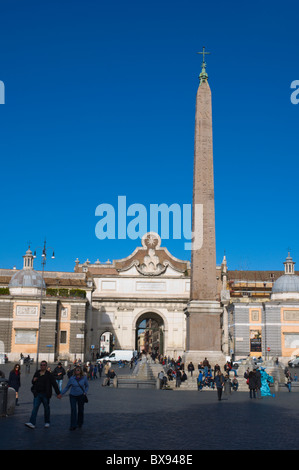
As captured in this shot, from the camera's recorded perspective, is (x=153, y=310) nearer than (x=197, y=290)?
No

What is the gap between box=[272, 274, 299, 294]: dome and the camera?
46.6m

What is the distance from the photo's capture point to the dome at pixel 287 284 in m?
46.6

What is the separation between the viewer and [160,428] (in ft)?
33.2

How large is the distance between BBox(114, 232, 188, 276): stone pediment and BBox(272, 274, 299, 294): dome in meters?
12.8

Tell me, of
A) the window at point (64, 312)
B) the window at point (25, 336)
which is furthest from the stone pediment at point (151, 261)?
the window at point (25, 336)

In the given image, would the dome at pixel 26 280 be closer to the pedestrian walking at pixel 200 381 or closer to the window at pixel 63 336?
the window at pixel 63 336

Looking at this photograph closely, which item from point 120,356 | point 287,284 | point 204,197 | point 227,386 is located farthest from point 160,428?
point 120,356

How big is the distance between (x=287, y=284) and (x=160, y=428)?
126 ft

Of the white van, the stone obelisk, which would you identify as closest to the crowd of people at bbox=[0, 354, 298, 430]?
the stone obelisk

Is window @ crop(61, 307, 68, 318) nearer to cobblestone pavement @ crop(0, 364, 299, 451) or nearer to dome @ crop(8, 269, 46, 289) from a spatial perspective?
dome @ crop(8, 269, 46, 289)

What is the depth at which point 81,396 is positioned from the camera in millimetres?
10078
